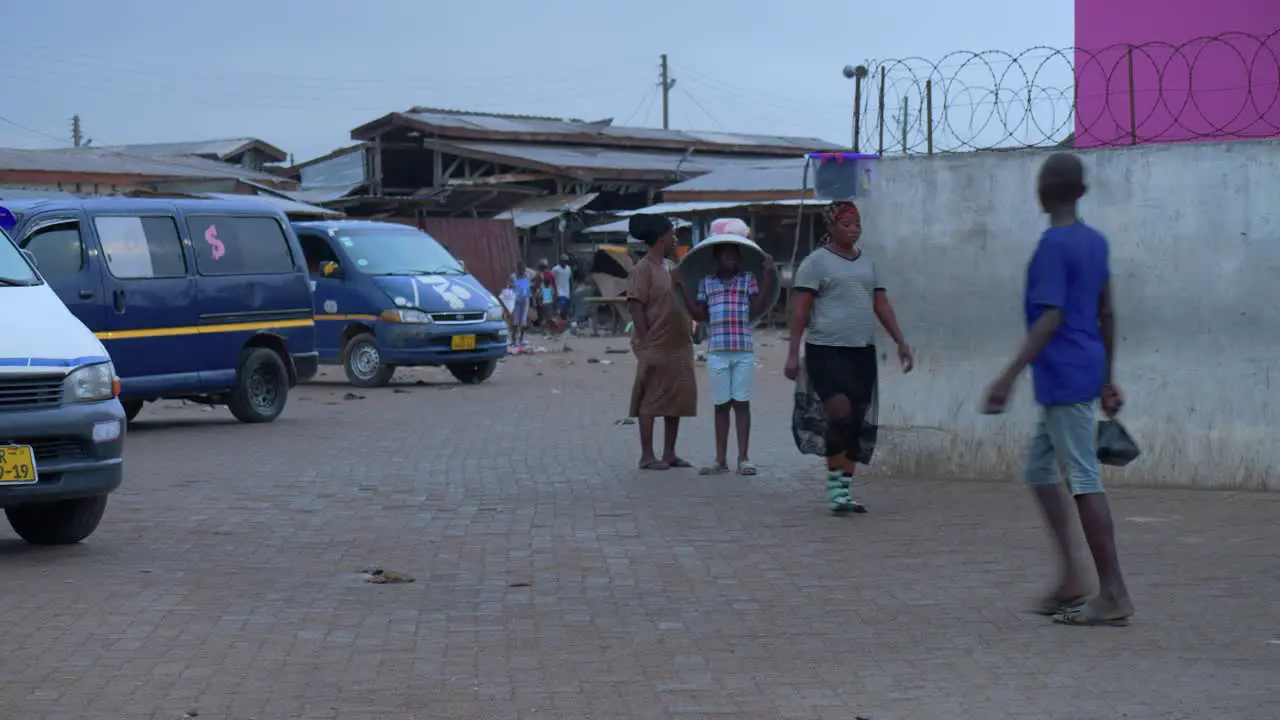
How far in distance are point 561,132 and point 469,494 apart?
1378 inches

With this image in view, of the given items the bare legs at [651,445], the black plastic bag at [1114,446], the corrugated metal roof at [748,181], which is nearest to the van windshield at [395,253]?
the bare legs at [651,445]

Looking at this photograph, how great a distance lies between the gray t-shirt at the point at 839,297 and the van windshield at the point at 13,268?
4204 mm

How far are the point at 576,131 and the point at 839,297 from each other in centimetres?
3655

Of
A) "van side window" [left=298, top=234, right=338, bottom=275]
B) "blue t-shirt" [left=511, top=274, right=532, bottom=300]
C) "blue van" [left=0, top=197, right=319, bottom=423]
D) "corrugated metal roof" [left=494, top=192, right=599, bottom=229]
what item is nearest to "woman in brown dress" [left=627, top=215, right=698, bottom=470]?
"blue van" [left=0, top=197, right=319, bottom=423]

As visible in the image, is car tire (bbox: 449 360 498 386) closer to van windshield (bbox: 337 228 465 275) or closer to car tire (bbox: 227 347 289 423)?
van windshield (bbox: 337 228 465 275)

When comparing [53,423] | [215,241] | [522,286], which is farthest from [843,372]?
[522,286]

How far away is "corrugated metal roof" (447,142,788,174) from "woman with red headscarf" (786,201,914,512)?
31300mm

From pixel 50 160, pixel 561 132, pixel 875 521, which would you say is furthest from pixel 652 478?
pixel 561 132

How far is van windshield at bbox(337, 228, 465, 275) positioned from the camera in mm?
21484

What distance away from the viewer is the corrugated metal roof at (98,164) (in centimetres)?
3181

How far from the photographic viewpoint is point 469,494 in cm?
1093

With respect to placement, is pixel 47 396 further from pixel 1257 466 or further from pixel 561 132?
pixel 561 132

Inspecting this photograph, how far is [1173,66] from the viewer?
13.6 m

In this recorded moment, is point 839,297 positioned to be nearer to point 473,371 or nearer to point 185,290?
point 185,290
